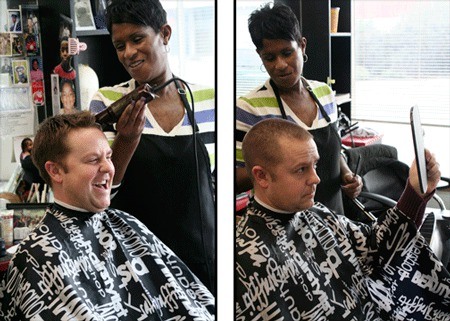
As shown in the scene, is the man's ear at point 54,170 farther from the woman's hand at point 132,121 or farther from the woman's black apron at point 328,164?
the woman's black apron at point 328,164

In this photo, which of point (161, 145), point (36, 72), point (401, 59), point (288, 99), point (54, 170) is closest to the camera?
point (54, 170)

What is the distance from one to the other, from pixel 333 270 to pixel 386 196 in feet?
0.77

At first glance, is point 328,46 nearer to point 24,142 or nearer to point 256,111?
point 256,111

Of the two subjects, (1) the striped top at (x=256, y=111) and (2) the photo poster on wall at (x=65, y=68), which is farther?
(1) the striped top at (x=256, y=111)

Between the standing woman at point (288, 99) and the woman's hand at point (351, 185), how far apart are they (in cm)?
2

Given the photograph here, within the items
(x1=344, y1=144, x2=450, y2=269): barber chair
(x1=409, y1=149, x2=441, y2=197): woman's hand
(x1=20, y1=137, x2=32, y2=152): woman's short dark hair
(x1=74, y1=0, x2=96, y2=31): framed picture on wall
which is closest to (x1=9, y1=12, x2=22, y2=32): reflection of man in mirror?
(x1=74, y1=0, x2=96, y2=31): framed picture on wall

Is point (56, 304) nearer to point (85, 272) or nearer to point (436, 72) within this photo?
point (85, 272)

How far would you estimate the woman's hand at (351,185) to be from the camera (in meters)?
1.56

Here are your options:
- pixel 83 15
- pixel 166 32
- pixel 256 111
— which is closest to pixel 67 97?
pixel 83 15

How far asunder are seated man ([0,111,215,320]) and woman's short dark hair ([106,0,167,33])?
0.24 meters

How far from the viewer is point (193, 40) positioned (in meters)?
1.43

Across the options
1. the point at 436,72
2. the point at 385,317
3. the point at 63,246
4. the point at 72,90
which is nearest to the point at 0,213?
the point at 63,246

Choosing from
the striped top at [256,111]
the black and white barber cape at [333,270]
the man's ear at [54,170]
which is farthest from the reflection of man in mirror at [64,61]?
the black and white barber cape at [333,270]

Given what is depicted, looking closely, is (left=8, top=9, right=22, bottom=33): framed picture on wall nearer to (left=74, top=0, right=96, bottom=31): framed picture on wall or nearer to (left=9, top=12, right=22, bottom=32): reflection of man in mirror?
(left=9, top=12, right=22, bottom=32): reflection of man in mirror
